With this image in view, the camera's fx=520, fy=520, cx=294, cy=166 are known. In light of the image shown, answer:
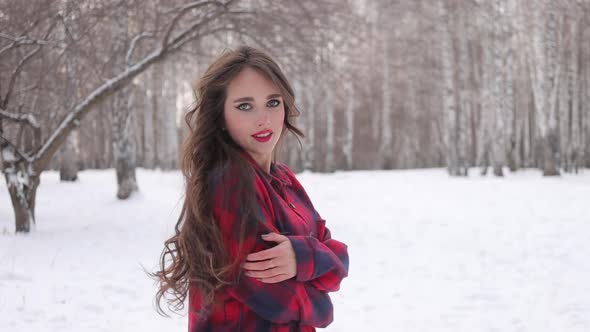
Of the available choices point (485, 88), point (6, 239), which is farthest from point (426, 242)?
point (485, 88)

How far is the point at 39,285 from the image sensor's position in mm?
4938

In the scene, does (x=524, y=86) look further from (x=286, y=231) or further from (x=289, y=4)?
(x=286, y=231)

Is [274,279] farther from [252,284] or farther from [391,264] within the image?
[391,264]

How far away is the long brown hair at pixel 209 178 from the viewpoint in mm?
1419

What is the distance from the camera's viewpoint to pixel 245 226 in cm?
140

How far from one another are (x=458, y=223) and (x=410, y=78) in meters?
19.0

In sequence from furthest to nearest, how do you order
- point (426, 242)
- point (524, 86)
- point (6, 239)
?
point (524, 86)
point (426, 242)
point (6, 239)

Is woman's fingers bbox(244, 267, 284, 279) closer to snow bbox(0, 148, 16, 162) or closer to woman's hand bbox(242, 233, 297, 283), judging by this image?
woman's hand bbox(242, 233, 297, 283)

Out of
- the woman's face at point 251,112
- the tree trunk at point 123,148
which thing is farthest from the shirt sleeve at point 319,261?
the tree trunk at point 123,148

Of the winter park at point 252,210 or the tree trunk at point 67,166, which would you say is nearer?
the winter park at point 252,210

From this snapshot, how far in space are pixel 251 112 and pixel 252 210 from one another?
34 centimetres

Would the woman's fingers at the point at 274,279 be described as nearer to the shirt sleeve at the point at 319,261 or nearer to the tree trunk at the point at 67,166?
the shirt sleeve at the point at 319,261

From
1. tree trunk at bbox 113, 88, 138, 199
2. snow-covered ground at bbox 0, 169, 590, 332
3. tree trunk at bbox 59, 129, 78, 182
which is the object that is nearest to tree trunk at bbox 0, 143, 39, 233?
snow-covered ground at bbox 0, 169, 590, 332

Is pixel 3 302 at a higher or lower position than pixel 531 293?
higher
